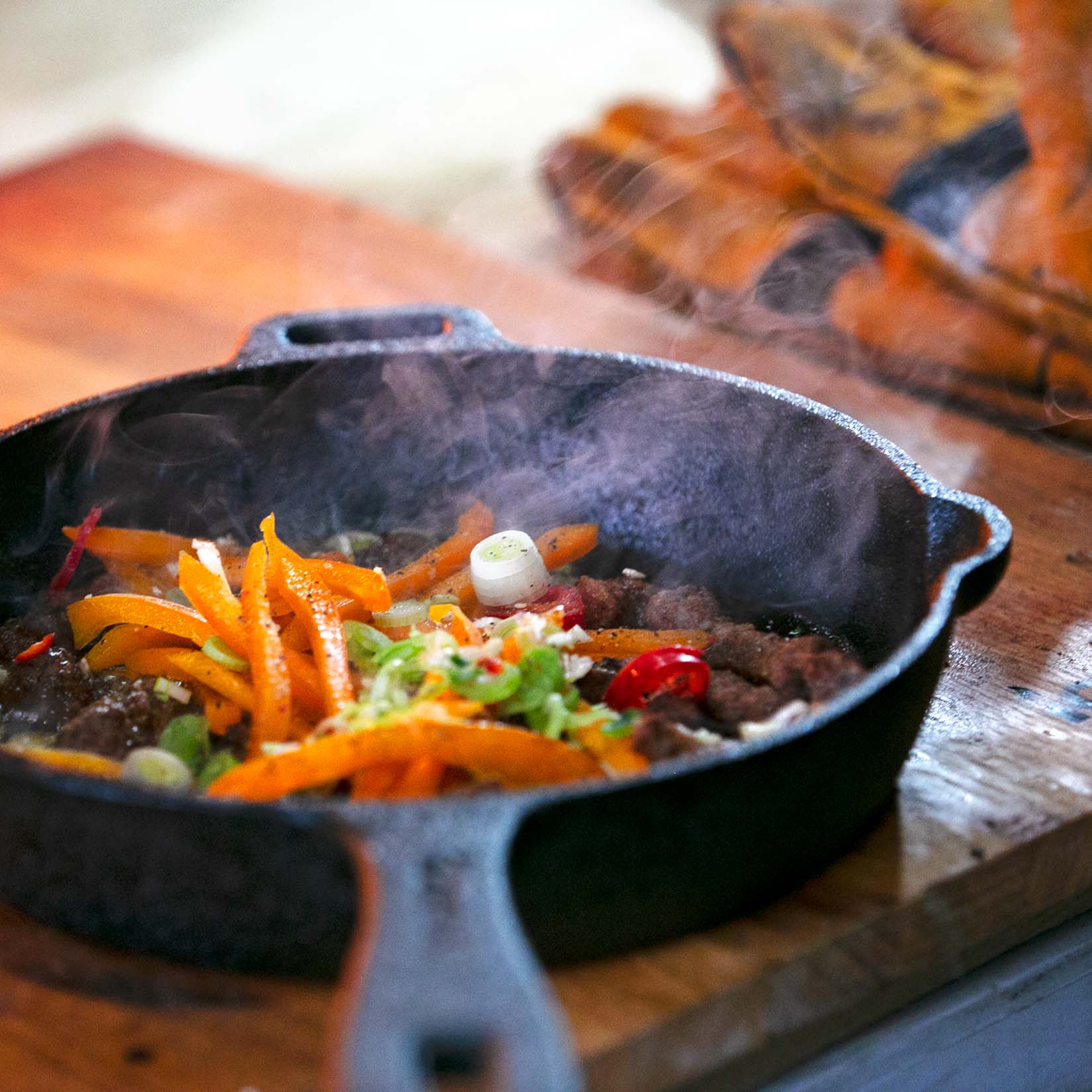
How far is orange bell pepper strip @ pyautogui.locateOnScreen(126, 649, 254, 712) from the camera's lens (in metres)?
1.53

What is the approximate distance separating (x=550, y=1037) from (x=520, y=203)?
474cm

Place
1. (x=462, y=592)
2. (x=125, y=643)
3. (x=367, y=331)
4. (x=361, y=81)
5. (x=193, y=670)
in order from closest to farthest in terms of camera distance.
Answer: (x=193, y=670) → (x=125, y=643) → (x=462, y=592) → (x=367, y=331) → (x=361, y=81)

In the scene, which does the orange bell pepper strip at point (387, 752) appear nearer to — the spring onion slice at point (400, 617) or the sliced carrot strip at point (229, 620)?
the sliced carrot strip at point (229, 620)

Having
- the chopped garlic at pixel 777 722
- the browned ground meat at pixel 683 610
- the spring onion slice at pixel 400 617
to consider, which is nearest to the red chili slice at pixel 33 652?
the spring onion slice at pixel 400 617

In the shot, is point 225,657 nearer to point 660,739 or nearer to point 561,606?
point 561,606

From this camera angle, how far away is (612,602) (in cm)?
178

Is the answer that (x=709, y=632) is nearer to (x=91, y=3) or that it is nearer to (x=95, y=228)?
(x=95, y=228)

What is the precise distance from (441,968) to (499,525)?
121 cm

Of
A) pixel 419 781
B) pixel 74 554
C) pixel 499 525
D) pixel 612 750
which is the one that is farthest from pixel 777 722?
pixel 74 554

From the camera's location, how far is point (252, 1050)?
3.86ft

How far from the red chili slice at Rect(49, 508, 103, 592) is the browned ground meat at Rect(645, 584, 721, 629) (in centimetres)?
80

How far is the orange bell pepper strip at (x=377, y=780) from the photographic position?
4.18ft

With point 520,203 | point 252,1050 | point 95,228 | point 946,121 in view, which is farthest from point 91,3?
point 252,1050

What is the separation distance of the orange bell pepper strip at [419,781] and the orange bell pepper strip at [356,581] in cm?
43
